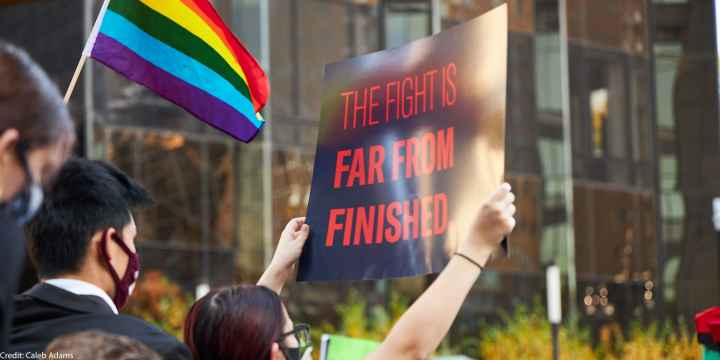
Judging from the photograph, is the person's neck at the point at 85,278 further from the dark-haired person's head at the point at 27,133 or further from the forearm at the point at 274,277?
the dark-haired person's head at the point at 27,133

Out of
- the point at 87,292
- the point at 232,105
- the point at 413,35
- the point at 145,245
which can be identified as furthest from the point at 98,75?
the point at 87,292

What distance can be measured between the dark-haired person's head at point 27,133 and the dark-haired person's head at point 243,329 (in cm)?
103

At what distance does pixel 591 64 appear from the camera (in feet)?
63.3

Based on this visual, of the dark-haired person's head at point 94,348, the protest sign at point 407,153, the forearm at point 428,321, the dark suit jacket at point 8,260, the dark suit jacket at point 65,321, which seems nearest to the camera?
the dark suit jacket at point 8,260

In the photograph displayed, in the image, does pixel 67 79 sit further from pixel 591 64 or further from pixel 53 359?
Result: pixel 53 359

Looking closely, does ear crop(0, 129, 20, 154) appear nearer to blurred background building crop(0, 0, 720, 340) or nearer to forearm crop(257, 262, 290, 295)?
forearm crop(257, 262, 290, 295)

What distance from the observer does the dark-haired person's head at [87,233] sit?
124 inches

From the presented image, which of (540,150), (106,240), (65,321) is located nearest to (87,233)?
(106,240)

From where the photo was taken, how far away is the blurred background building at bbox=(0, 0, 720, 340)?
57.5 ft

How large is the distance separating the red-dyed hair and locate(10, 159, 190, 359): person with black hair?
0.20m

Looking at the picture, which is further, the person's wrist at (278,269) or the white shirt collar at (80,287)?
the person's wrist at (278,269)

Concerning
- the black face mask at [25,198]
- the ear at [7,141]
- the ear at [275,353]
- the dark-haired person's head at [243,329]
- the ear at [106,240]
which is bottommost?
the ear at [275,353]

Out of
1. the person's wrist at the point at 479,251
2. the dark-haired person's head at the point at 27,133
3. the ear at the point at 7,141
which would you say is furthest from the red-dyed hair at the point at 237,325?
the ear at the point at 7,141

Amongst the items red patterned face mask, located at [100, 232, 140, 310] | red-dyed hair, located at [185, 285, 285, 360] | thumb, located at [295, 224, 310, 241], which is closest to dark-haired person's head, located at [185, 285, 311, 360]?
red-dyed hair, located at [185, 285, 285, 360]
